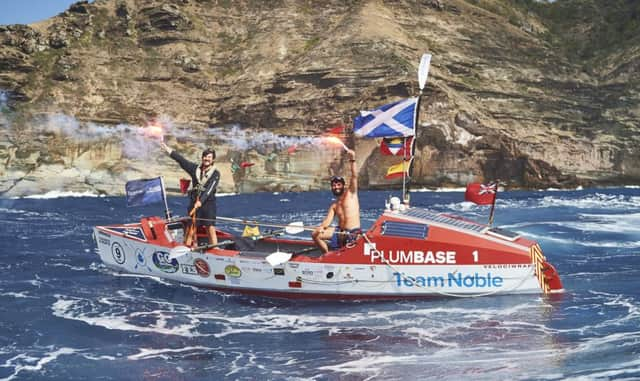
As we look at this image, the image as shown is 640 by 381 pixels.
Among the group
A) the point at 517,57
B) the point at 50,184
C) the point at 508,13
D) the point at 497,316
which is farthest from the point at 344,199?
the point at 508,13

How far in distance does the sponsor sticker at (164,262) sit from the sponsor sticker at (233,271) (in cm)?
173

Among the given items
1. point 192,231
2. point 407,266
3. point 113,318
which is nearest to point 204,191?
point 192,231

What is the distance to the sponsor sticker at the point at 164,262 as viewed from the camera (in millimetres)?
16797

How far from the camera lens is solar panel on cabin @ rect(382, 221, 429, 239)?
14.2 meters

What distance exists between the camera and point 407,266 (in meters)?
14.2

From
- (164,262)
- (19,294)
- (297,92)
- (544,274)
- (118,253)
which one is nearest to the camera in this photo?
(544,274)

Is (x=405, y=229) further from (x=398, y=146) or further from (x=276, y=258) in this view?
(x=276, y=258)

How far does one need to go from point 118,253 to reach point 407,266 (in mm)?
8846

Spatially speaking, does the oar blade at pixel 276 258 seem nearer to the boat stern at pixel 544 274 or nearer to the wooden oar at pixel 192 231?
the wooden oar at pixel 192 231

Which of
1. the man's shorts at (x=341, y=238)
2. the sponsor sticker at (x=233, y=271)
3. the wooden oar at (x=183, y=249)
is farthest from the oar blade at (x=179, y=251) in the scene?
the man's shorts at (x=341, y=238)

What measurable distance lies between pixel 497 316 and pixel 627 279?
5.07 metres

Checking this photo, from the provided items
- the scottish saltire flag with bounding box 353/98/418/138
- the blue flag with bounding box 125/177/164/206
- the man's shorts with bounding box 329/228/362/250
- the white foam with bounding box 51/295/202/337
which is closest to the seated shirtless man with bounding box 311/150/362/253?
the man's shorts with bounding box 329/228/362/250

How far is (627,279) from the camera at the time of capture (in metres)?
15.8

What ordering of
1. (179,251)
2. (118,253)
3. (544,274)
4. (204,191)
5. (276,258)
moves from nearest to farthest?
(544,274), (276,258), (179,251), (204,191), (118,253)
